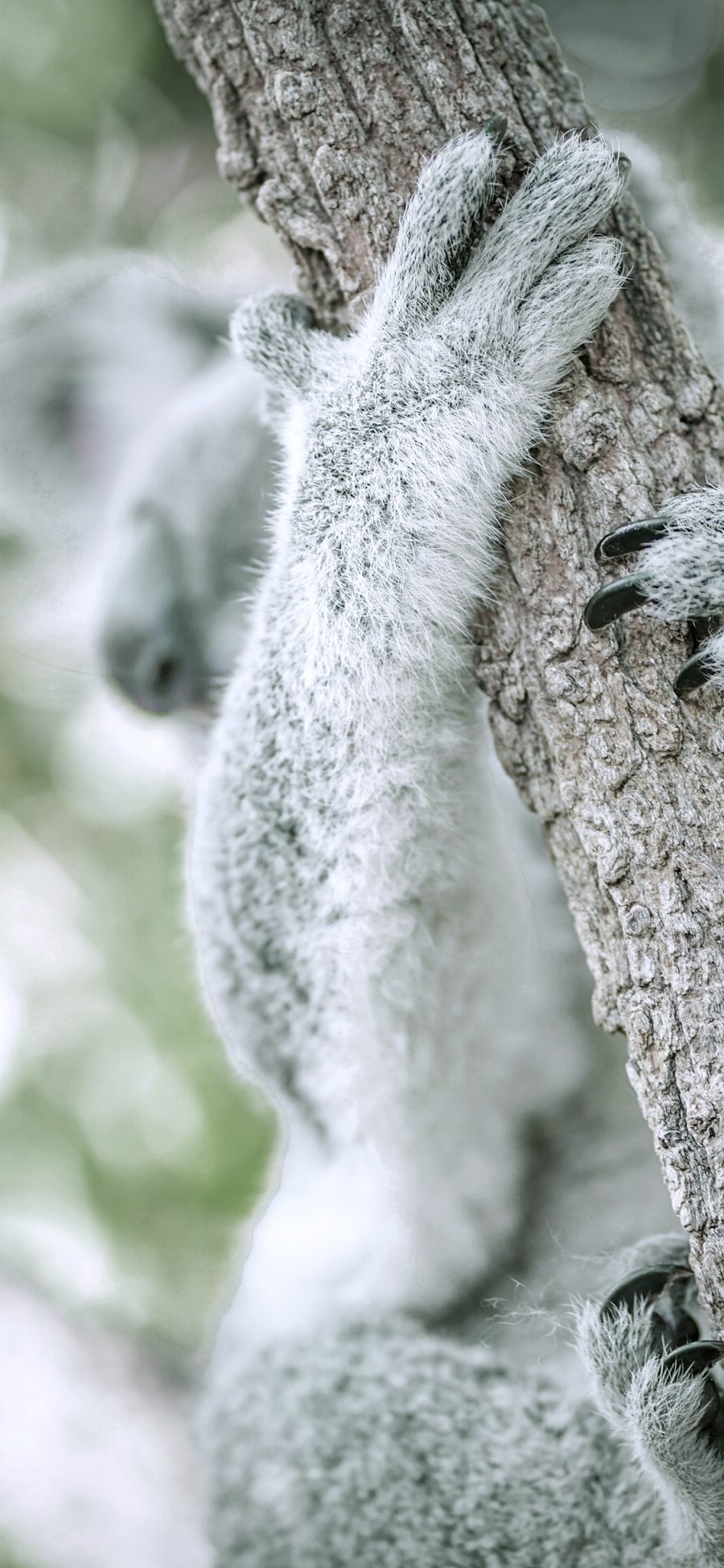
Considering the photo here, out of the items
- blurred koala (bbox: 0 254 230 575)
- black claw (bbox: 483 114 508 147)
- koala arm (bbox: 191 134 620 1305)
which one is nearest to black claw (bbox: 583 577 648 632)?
koala arm (bbox: 191 134 620 1305)

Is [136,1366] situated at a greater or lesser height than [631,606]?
lesser

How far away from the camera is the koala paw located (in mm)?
1244

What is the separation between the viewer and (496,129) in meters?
1.36

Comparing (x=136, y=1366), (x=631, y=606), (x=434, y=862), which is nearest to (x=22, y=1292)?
(x=136, y=1366)

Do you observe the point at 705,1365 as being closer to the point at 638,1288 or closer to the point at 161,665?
the point at 638,1288

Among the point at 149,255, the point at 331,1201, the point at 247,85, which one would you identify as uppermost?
the point at 149,255

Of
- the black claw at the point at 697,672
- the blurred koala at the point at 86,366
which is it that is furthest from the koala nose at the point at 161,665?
the black claw at the point at 697,672

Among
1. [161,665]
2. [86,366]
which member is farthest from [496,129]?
[86,366]

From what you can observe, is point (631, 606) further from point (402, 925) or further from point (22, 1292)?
point (22, 1292)

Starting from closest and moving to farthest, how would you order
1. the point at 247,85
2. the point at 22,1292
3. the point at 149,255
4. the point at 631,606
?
1. the point at 631,606
2. the point at 247,85
3. the point at 149,255
4. the point at 22,1292

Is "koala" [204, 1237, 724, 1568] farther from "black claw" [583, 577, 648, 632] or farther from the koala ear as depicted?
the koala ear

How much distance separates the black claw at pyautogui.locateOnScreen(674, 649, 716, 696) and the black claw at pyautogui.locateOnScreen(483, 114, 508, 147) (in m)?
0.66

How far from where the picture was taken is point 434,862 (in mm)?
1790

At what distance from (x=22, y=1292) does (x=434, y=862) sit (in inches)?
83.3
